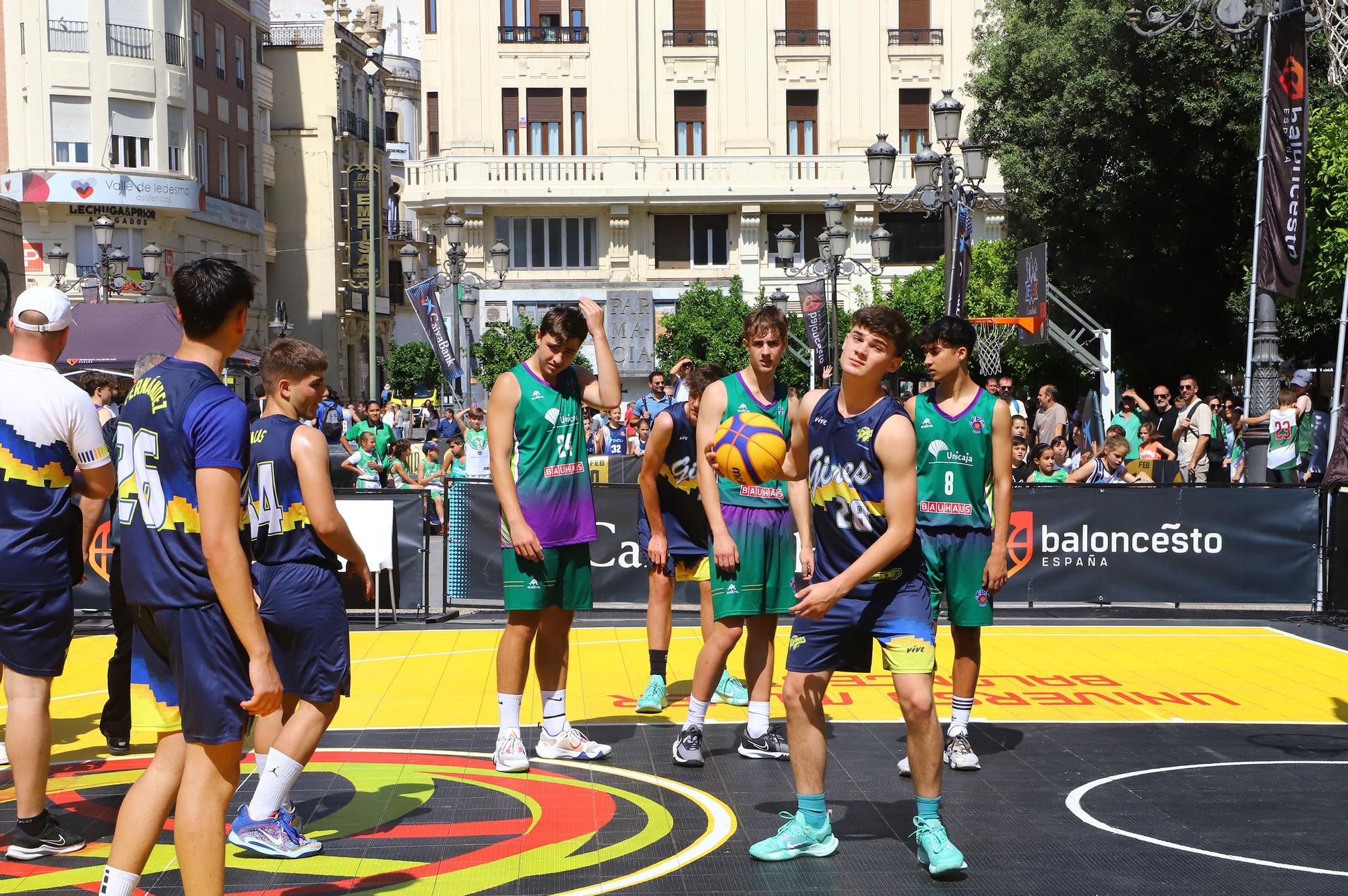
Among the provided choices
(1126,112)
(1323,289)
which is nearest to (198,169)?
(1126,112)

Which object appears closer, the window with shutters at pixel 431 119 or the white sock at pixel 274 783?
the white sock at pixel 274 783

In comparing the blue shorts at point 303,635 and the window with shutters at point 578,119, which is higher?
the window with shutters at point 578,119

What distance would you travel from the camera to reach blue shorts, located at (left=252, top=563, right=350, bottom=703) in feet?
19.6

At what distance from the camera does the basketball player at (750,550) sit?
726cm

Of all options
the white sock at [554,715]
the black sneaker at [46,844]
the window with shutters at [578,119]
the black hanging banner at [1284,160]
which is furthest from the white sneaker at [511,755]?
the window with shutters at [578,119]

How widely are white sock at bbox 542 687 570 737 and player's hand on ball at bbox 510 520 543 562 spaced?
90 centimetres

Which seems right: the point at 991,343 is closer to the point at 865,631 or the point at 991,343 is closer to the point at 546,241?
the point at 546,241

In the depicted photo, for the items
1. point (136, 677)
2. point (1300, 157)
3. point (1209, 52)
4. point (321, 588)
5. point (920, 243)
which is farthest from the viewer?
point (920, 243)

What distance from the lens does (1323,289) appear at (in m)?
23.3

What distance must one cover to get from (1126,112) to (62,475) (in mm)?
28454

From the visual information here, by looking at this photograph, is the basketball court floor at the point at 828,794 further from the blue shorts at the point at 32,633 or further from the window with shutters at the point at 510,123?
the window with shutters at the point at 510,123

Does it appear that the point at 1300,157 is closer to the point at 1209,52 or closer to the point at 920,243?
the point at 1209,52

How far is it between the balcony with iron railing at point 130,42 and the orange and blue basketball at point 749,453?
153ft

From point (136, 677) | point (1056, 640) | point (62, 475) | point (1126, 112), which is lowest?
point (1056, 640)
